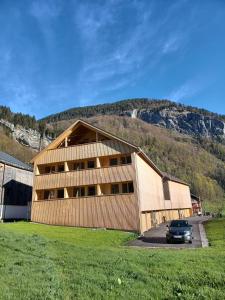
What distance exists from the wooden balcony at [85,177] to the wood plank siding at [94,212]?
5.62 feet

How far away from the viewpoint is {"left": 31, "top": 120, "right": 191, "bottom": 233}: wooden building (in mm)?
29266

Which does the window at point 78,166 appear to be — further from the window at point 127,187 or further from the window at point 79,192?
the window at point 127,187

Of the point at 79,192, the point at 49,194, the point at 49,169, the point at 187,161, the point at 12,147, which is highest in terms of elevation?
the point at 187,161

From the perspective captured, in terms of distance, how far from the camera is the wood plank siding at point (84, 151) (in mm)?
31781

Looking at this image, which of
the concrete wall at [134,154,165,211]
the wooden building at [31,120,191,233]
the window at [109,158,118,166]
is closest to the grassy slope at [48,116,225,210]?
the concrete wall at [134,154,165,211]

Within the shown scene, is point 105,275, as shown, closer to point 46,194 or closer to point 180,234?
point 180,234

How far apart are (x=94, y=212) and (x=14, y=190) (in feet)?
47.3

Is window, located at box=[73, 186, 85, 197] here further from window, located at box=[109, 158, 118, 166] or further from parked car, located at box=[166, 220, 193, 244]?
parked car, located at box=[166, 220, 193, 244]

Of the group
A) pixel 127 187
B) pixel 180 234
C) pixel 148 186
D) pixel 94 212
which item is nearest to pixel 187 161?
pixel 148 186

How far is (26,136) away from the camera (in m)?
130

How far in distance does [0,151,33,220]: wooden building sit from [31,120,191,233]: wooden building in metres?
5.03

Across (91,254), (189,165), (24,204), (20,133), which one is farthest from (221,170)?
(91,254)

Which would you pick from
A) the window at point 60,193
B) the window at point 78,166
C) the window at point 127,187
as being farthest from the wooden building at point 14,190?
the window at point 127,187

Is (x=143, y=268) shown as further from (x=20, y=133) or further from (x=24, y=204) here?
(x=20, y=133)
